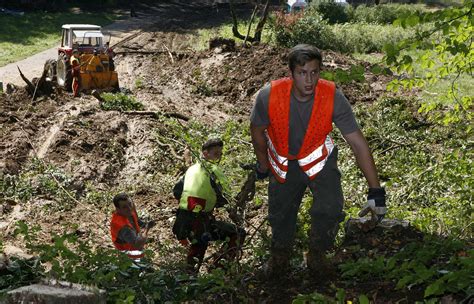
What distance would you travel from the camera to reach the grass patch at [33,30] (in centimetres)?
2517

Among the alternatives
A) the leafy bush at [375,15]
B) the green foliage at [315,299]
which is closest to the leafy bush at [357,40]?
the leafy bush at [375,15]

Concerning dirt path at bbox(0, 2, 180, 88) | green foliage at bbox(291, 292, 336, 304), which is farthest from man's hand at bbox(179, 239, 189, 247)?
dirt path at bbox(0, 2, 180, 88)

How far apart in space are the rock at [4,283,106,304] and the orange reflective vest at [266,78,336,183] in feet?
5.74

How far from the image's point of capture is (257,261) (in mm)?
7156

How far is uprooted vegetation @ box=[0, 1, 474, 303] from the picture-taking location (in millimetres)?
5664

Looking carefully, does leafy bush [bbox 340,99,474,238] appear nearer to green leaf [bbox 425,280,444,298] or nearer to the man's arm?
the man's arm

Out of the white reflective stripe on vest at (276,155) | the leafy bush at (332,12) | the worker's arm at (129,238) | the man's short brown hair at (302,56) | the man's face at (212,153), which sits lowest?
the worker's arm at (129,238)

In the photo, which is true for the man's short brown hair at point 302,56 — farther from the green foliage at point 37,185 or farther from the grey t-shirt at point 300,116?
the green foliage at point 37,185

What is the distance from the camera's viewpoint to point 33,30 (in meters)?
30.3

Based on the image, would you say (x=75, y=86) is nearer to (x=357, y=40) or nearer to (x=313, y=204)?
(x=357, y=40)

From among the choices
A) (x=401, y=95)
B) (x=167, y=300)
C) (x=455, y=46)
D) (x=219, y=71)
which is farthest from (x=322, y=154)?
(x=219, y=71)

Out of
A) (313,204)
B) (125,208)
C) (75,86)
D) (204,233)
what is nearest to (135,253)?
(125,208)

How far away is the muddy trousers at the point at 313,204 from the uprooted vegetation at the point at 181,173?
0.31 m

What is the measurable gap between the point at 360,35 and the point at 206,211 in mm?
19143
